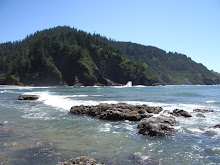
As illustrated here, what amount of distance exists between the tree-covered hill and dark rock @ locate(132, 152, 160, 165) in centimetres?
12848

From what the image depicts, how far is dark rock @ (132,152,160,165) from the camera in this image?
7757mm

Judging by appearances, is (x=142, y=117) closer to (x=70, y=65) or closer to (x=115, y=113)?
(x=115, y=113)

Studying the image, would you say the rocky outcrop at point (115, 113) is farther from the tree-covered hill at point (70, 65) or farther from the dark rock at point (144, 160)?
the tree-covered hill at point (70, 65)

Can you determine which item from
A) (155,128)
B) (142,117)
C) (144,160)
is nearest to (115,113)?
(142,117)

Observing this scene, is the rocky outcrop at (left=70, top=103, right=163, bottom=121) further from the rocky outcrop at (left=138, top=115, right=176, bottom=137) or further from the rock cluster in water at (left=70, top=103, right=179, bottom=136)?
the rocky outcrop at (left=138, top=115, right=176, bottom=137)

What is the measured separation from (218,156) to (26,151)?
855 cm

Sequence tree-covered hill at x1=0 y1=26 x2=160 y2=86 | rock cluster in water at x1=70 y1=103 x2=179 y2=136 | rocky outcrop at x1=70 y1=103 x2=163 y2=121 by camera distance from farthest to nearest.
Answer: tree-covered hill at x1=0 y1=26 x2=160 y2=86
rocky outcrop at x1=70 y1=103 x2=163 y2=121
rock cluster in water at x1=70 y1=103 x2=179 y2=136

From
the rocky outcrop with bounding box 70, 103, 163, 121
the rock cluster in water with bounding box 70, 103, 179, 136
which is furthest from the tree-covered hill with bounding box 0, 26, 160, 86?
the rock cluster in water with bounding box 70, 103, 179, 136

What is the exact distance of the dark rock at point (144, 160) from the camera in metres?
7.76

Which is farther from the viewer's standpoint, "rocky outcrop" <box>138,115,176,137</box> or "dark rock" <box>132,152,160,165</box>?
"rocky outcrop" <box>138,115,176,137</box>

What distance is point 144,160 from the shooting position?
7984 mm

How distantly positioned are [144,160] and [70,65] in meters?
145

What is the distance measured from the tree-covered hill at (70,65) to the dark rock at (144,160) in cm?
12848

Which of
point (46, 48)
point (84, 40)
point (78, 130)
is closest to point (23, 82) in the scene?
point (46, 48)
